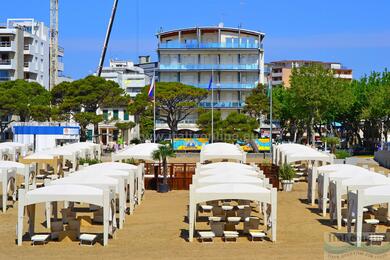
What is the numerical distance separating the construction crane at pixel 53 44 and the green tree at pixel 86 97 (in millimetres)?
25050

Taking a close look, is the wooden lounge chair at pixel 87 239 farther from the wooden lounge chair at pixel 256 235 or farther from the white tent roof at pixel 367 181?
the white tent roof at pixel 367 181

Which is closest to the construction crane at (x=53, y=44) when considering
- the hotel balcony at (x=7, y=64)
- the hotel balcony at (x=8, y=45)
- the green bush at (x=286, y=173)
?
the hotel balcony at (x=7, y=64)

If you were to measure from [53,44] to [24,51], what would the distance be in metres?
13.4

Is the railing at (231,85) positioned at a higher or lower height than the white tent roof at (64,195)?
higher

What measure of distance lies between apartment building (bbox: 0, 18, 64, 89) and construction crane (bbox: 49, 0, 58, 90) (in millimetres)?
1045

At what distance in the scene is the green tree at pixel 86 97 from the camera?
67.9 meters

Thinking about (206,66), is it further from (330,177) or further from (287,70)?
(287,70)

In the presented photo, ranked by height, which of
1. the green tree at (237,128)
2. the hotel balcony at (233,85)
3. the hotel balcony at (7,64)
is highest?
the hotel balcony at (7,64)

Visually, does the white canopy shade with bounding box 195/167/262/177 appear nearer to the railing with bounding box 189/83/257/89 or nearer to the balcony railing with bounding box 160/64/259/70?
the railing with bounding box 189/83/257/89

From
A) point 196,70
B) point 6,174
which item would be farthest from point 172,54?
point 6,174

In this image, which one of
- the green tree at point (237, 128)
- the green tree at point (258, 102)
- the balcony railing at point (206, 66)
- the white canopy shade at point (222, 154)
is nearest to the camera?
the white canopy shade at point (222, 154)

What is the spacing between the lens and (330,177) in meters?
27.5

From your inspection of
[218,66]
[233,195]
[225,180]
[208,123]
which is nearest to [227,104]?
[218,66]

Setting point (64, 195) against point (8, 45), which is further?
point (8, 45)
